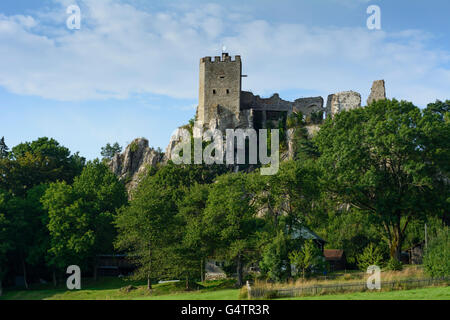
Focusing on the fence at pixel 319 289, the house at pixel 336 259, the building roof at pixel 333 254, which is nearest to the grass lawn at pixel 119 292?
the fence at pixel 319 289

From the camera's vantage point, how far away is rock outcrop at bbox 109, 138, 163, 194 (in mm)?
78375

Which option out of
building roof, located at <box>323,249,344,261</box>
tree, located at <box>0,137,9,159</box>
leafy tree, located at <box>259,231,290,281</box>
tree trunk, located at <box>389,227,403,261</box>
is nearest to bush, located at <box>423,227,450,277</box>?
tree trunk, located at <box>389,227,403,261</box>

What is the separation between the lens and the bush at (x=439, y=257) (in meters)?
33.3

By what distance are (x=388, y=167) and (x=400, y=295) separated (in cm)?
2062

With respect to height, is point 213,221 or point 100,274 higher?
point 213,221

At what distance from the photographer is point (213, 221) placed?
42.6 meters

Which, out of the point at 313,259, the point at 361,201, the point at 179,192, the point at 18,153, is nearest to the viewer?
the point at 313,259

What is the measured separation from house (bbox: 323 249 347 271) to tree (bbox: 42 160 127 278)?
21.9 meters

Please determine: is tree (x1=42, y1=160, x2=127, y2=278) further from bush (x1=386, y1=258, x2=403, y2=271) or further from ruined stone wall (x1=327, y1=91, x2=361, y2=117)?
ruined stone wall (x1=327, y1=91, x2=361, y2=117)

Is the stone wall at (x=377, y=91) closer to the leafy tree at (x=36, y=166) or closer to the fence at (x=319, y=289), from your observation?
the leafy tree at (x=36, y=166)
